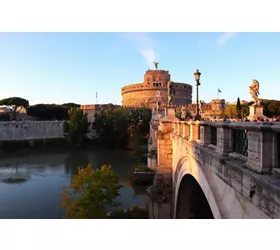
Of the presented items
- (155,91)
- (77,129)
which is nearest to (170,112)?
(77,129)

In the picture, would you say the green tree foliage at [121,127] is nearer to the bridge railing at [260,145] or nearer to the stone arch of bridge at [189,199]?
the stone arch of bridge at [189,199]

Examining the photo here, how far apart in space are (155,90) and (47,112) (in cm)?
1845

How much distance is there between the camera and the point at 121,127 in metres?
33.2

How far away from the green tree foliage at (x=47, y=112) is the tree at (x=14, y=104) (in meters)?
1.26

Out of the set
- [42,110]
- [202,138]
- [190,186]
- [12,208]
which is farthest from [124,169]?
[42,110]

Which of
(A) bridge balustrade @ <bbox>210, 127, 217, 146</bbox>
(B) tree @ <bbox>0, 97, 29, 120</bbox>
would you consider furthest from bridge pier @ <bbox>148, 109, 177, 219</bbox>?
(B) tree @ <bbox>0, 97, 29, 120</bbox>

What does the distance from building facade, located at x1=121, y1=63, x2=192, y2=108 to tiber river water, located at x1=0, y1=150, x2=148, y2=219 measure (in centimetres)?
1999

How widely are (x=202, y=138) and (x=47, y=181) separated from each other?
1552 centimetres

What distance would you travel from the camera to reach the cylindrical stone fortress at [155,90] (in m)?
49.2

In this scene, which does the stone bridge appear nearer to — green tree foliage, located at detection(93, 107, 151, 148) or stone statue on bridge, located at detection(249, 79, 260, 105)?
stone statue on bridge, located at detection(249, 79, 260, 105)

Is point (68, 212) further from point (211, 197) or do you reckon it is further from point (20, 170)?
point (20, 170)

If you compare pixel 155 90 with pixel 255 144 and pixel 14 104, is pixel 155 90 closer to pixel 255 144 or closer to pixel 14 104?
pixel 14 104

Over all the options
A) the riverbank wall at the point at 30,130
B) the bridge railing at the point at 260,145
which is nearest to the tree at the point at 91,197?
the bridge railing at the point at 260,145

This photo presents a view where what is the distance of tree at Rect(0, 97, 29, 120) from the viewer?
4362 cm
